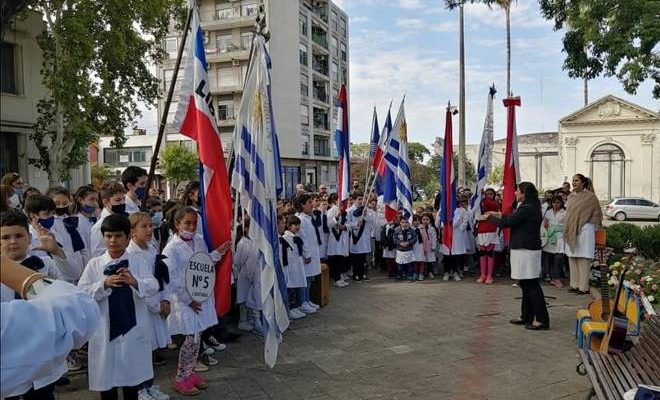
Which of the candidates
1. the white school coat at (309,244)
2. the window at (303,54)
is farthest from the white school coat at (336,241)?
the window at (303,54)

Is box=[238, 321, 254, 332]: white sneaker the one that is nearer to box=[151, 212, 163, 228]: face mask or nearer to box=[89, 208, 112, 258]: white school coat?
box=[151, 212, 163, 228]: face mask

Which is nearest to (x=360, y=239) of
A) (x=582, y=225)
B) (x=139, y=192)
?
(x=582, y=225)

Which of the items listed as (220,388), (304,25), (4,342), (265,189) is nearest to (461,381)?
(220,388)

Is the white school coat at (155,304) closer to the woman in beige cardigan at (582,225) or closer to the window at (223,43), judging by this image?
the woman in beige cardigan at (582,225)

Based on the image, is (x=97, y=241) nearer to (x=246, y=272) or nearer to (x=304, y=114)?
(x=246, y=272)

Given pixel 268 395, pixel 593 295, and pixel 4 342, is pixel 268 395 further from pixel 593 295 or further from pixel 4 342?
pixel 593 295

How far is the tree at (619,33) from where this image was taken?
8.96 meters

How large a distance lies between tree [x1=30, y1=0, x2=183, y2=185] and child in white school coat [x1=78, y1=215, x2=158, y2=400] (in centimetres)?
1376

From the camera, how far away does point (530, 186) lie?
23.9ft

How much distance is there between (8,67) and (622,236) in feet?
64.6

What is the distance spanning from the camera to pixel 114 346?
3.96 meters

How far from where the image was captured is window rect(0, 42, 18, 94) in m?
18.4

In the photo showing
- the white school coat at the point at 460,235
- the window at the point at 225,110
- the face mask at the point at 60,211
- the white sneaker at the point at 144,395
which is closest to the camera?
the white sneaker at the point at 144,395

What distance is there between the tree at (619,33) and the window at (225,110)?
35.9 m
